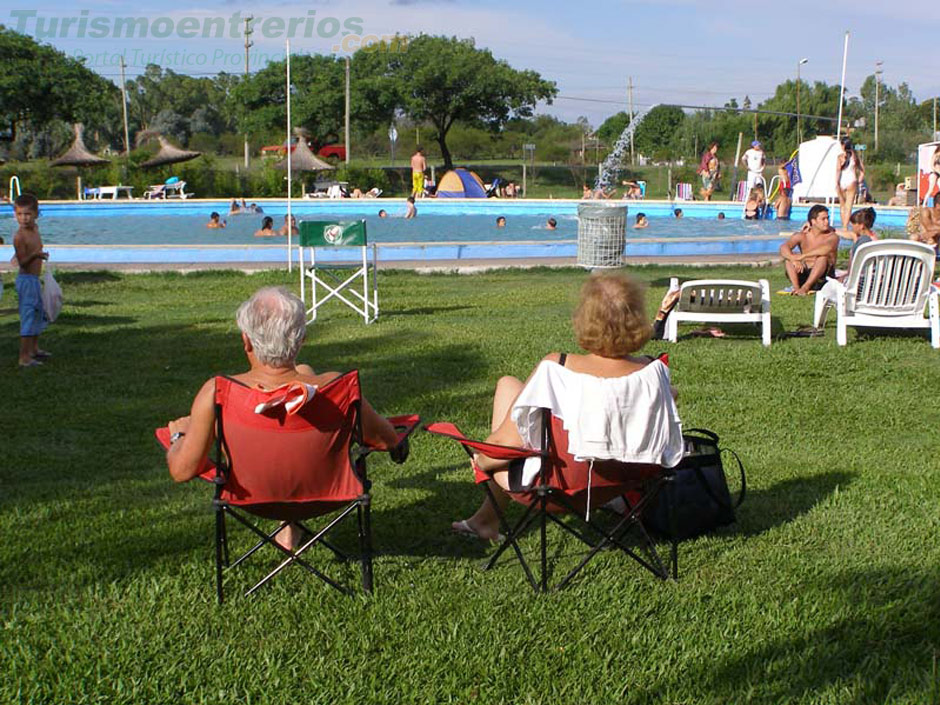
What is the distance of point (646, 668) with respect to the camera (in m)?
3.21

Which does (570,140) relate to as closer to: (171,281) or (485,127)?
(485,127)

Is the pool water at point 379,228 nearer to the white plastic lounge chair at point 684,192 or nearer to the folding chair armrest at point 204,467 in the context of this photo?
the white plastic lounge chair at point 684,192

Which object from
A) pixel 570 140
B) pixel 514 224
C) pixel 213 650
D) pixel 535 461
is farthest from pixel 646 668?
pixel 570 140

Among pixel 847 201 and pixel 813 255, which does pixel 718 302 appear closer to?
pixel 813 255

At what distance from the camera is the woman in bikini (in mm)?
17469

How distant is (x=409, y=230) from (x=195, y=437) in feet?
78.1

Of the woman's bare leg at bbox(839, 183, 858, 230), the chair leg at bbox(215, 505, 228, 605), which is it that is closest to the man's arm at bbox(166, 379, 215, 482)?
the chair leg at bbox(215, 505, 228, 605)

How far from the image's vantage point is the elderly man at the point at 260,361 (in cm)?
355

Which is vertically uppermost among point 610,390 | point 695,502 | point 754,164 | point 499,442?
point 754,164

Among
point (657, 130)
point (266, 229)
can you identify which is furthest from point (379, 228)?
point (657, 130)

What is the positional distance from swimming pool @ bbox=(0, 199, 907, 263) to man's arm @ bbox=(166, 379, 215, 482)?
12.9 metres

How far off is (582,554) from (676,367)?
12.8 ft

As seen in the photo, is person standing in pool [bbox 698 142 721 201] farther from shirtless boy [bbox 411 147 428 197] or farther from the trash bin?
the trash bin

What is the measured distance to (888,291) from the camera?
28.3 feet
